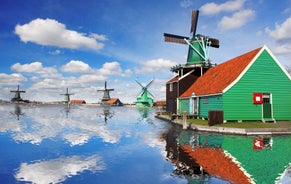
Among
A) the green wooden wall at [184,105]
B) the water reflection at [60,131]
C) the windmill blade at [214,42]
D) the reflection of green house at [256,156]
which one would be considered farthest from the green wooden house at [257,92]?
the windmill blade at [214,42]

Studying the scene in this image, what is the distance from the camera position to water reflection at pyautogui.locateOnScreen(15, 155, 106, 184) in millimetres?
8836

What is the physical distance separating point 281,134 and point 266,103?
17.7ft

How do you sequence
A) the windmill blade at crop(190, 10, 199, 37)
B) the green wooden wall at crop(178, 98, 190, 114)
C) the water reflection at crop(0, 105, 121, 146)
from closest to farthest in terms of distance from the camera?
the water reflection at crop(0, 105, 121, 146) → the green wooden wall at crop(178, 98, 190, 114) → the windmill blade at crop(190, 10, 199, 37)

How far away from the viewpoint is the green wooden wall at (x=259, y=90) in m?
23.3

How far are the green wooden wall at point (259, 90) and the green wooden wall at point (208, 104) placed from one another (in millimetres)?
955

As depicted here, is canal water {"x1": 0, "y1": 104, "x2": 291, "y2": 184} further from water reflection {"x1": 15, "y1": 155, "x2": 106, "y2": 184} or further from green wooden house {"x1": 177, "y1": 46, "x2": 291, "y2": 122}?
green wooden house {"x1": 177, "y1": 46, "x2": 291, "y2": 122}

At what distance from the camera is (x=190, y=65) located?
123 ft

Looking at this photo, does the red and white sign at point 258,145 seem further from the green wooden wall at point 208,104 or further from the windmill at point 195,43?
the windmill at point 195,43

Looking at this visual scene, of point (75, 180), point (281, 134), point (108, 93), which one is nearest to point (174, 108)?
point (281, 134)

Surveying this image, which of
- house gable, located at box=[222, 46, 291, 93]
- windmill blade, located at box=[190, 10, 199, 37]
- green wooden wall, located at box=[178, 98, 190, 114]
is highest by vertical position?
windmill blade, located at box=[190, 10, 199, 37]

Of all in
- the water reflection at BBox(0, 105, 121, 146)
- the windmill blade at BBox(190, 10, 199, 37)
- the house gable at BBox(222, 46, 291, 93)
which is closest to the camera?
the water reflection at BBox(0, 105, 121, 146)

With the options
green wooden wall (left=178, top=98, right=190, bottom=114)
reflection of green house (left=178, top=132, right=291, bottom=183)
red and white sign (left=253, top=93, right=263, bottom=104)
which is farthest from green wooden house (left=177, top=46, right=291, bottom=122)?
green wooden wall (left=178, top=98, right=190, bottom=114)

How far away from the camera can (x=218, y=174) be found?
882 cm

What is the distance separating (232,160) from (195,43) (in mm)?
34272
